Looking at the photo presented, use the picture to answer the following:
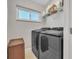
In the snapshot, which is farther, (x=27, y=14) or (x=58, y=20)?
(x=27, y=14)

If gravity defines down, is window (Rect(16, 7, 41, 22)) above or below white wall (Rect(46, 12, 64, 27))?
above

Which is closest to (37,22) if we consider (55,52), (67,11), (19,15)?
(19,15)

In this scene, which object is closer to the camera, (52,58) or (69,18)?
(69,18)

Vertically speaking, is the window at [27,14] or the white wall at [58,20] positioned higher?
the window at [27,14]

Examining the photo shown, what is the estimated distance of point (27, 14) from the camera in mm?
5797

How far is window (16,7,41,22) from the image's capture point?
18.0 feet

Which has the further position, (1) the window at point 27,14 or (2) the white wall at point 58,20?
(1) the window at point 27,14

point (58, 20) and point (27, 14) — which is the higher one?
point (27, 14)

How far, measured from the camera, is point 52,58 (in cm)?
179

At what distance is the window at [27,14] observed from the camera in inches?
216

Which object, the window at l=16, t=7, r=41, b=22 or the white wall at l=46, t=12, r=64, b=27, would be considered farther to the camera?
the window at l=16, t=7, r=41, b=22
